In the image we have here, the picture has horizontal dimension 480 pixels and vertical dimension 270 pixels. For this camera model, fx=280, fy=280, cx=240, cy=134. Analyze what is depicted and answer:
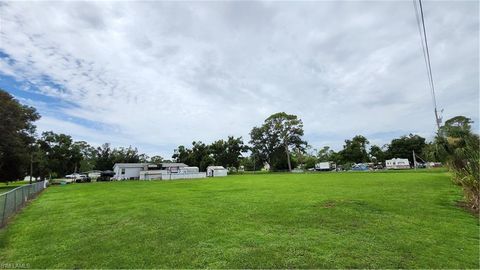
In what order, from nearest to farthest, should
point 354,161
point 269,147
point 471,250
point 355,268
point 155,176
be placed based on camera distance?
point 355,268 < point 471,250 < point 155,176 < point 269,147 < point 354,161

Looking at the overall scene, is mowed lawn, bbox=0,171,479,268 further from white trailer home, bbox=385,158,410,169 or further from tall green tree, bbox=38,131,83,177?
white trailer home, bbox=385,158,410,169

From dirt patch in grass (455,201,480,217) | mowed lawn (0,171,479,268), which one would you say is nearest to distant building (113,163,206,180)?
mowed lawn (0,171,479,268)

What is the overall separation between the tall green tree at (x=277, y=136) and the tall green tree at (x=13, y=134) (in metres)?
53.5

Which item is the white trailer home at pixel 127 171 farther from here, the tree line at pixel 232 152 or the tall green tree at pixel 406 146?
the tall green tree at pixel 406 146

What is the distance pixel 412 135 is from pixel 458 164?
76122 millimetres

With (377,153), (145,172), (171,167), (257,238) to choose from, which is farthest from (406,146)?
(257,238)

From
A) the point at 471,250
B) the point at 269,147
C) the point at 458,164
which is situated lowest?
the point at 471,250

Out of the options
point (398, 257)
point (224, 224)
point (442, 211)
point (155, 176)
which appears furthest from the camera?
point (155, 176)

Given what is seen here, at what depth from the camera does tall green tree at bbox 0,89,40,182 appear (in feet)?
108

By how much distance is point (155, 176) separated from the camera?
178 feet

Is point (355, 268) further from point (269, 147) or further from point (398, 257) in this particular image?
point (269, 147)

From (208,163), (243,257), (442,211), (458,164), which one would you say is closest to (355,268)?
(243,257)

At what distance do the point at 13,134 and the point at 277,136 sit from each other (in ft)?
196

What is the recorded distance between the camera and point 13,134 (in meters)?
34.2
